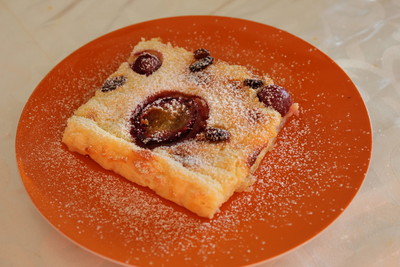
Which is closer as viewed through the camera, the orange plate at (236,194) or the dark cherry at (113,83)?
the orange plate at (236,194)

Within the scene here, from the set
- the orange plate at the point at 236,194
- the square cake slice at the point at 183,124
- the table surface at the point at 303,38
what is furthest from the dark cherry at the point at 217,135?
the table surface at the point at 303,38

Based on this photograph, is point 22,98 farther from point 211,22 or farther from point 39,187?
point 211,22

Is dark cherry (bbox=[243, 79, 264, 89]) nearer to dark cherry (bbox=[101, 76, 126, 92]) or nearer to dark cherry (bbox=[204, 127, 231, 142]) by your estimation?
dark cherry (bbox=[204, 127, 231, 142])

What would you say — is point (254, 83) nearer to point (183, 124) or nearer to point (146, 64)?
point (183, 124)

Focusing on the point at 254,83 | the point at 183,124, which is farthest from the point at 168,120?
the point at 254,83

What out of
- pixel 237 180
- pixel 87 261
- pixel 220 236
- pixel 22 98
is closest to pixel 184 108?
pixel 237 180

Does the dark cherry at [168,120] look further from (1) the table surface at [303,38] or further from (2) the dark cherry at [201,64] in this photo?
(1) the table surface at [303,38]

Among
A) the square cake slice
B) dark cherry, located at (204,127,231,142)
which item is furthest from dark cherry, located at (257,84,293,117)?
dark cherry, located at (204,127,231,142)
